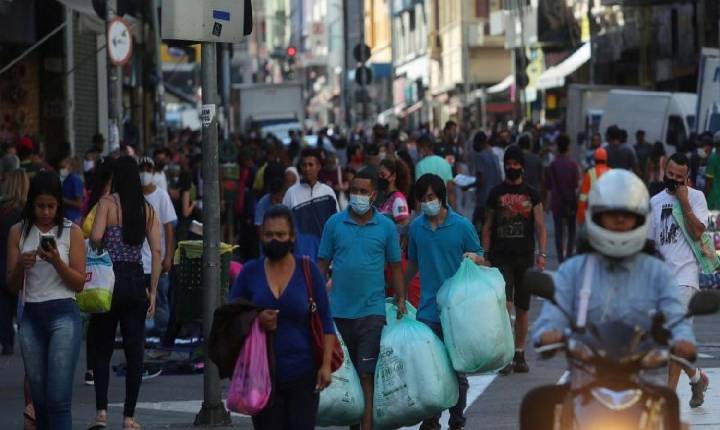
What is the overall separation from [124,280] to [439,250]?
1.97 metres

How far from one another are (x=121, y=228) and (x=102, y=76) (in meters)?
23.2

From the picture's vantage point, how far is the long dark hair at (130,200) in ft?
36.4

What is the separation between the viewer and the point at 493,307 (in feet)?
35.8

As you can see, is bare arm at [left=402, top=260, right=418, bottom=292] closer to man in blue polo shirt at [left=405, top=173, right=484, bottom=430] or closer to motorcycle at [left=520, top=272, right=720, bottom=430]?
man in blue polo shirt at [left=405, top=173, right=484, bottom=430]

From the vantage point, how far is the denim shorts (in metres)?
10.5

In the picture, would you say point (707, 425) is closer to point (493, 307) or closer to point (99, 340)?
point (493, 307)

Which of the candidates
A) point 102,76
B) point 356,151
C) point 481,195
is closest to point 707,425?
point 481,195

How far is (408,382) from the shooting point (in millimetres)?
10484

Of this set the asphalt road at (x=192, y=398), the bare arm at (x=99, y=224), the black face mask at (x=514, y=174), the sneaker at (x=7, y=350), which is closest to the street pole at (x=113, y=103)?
the sneaker at (x=7, y=350)

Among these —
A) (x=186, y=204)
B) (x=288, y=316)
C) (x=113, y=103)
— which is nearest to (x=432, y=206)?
(x=288, y=316)

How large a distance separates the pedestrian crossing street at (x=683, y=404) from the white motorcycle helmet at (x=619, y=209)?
4620 mm

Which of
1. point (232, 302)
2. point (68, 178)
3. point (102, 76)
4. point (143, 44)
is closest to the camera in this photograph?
point (232, 302)

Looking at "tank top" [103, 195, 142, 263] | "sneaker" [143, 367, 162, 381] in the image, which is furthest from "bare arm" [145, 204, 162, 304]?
"sneaker" [143, 367, 162, 381]

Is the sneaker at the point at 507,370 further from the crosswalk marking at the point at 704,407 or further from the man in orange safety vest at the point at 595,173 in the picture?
the man in orange safety vest at the point at 595,173
